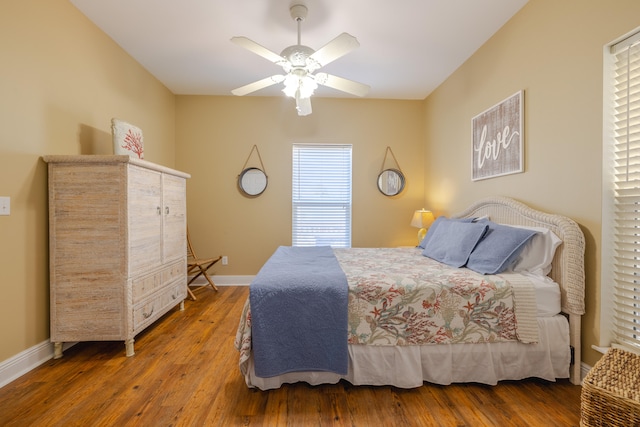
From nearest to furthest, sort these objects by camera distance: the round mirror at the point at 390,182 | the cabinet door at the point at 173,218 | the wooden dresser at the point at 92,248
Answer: the wooden dresser at the point at 92,248, the cabinet door at the point at 173,218, the round mirror at the point at 390,182

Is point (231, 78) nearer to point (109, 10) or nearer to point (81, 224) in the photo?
point (109, 10)

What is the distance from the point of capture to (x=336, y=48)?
1.99 meters

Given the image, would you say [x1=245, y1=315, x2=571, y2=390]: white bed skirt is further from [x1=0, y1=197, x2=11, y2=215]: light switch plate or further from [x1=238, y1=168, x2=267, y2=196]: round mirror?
[x1=238, y1=168, x2=267, y2=196]: round mirror

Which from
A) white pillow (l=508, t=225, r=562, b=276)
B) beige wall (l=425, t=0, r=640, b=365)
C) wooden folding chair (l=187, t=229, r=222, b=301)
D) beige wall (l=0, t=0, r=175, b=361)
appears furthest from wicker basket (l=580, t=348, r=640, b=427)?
wooden folding chair (l=187, t=229, r=222, b=301)

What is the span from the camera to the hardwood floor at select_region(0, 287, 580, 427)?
1.53 m

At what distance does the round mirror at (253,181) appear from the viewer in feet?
13.4

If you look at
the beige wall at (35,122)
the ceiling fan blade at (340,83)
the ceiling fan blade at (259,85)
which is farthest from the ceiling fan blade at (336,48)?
the beige wall at (35,122)

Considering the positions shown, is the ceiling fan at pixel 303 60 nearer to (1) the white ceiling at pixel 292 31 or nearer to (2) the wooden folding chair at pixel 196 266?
(1) the white ceiling at pixel 292 31

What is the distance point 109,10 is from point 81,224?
1.72m

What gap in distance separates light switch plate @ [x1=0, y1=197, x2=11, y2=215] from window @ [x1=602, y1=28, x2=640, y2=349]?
11.7 ft

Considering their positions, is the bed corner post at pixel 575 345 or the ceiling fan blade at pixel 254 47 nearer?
the bed corner post at pixel 575 345

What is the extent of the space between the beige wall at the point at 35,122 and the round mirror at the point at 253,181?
67.3 inches

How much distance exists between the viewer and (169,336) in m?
2.54

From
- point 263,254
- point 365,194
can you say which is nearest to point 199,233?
point 263,254
